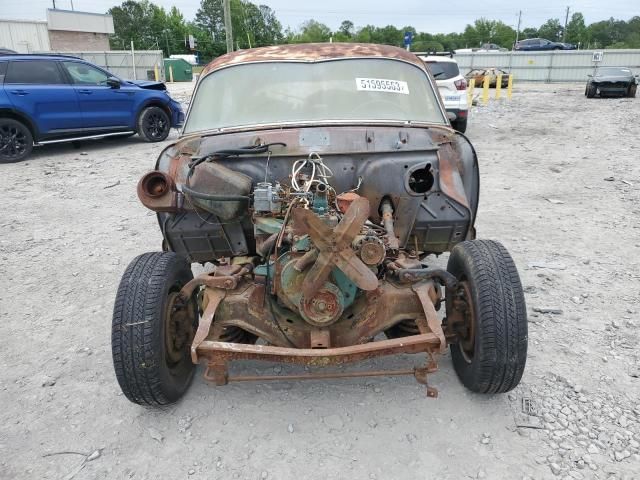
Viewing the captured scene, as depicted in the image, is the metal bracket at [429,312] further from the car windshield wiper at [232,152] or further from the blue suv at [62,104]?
the blue suv at [62,104]

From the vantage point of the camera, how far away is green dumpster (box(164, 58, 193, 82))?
34.9 meters

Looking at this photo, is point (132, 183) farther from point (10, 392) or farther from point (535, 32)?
point (535, 32)

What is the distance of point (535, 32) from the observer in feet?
302

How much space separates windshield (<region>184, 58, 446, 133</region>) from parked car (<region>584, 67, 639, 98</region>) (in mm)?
19105

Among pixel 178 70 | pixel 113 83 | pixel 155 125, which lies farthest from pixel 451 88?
pixel 178 70

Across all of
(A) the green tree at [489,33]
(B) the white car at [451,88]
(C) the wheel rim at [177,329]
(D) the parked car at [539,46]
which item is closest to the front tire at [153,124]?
(B) the white car at [451,88]

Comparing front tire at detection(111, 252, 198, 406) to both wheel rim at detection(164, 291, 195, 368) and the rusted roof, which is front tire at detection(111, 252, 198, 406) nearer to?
wheel rim at detection(164, 291, 195, 368)

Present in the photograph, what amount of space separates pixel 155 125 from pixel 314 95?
9.10 meters

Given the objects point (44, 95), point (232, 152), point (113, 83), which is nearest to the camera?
point (232, 152)

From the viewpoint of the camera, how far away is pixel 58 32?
47344mm

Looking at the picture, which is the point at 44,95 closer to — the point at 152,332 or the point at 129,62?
the point at 152,332

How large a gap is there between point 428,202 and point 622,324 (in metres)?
1.85

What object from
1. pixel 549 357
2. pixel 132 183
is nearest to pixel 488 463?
pixel 549 357

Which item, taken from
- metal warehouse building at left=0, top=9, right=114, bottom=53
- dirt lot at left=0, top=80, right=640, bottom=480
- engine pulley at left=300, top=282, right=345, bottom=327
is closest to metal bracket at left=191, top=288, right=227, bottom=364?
engine pulley at left=300, top=282, right=345, bottom=327
